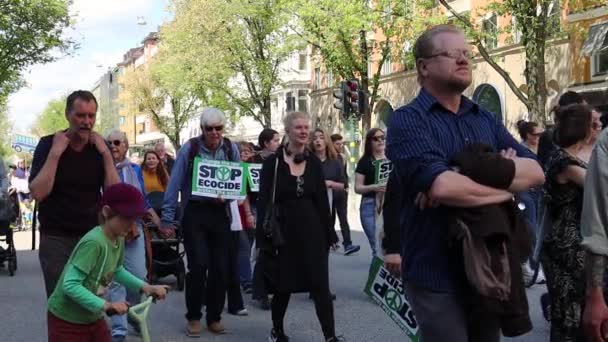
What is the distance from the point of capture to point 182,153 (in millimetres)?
8688

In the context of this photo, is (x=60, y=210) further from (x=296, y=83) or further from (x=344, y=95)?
(x=296, y=83)

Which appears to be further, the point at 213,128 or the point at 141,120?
the point at 141,120

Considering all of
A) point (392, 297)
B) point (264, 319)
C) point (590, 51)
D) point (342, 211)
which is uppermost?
point (590, 51)

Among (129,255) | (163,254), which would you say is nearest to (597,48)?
(163,254)

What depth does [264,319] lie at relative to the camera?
9367 millimetres

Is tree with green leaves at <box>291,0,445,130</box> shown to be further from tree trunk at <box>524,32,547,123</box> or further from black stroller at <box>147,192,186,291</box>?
black stroller at <box>147,192,186,291</box>

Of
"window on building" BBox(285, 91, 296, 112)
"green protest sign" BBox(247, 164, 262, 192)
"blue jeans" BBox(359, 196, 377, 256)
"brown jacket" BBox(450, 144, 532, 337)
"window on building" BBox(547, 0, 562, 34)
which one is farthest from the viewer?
"window on building" BBox(285, 91, 296, 112)

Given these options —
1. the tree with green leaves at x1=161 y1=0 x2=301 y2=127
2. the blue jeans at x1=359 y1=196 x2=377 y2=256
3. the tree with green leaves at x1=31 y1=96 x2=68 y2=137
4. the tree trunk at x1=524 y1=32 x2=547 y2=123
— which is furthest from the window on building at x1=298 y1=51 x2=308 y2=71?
the tree with green leaves at x1=31 y1=96 x2=68 y2=137

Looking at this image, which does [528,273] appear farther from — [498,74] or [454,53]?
[498,74]

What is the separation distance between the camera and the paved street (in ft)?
27.5

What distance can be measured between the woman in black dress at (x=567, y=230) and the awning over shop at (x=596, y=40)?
74.6 ft

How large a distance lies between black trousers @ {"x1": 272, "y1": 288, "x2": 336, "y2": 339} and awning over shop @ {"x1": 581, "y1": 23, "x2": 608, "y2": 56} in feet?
70.3

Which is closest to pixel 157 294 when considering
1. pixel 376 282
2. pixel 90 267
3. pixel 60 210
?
pixel 90 267

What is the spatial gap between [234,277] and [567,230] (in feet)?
15.3
